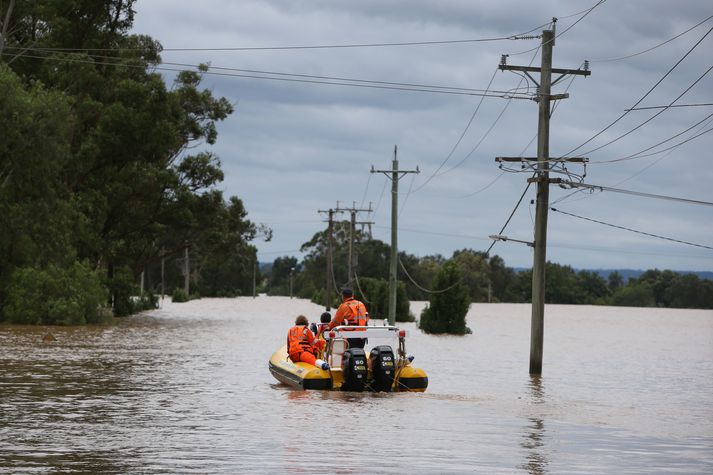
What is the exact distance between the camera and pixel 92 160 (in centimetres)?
6294

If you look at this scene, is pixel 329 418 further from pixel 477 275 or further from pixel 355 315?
pixel 477 275

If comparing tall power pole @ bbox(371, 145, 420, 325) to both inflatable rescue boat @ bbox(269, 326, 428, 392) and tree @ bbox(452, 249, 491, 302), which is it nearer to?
inflatable rescue boat @ bbox(269, 326, 428, 392)

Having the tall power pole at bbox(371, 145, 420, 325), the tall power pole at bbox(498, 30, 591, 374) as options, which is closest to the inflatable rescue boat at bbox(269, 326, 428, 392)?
the tall power pole at bbox(498, 30, 591, 374)

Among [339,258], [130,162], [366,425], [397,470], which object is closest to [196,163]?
[130,162]

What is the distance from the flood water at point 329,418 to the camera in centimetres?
1402

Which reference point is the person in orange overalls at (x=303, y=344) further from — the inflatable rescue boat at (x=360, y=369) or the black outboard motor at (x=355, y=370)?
the black outboard motor at (x=355, y=370)

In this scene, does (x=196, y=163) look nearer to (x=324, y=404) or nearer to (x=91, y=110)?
(x=91, y=110)

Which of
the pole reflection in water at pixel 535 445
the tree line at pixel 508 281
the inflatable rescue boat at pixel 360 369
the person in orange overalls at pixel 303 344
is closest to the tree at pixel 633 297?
the tree line at pixel 508 281

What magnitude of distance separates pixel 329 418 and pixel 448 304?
39.7 m

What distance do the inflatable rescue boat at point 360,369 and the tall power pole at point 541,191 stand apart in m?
5.39

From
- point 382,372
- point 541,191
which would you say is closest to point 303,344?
point 382,372

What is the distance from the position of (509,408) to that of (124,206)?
159 ft

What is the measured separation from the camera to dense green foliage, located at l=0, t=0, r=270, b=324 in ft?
167

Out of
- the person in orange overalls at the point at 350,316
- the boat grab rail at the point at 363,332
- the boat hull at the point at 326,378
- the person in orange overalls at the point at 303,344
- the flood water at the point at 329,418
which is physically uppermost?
the person in orange overalls at the point at 350,316
